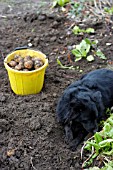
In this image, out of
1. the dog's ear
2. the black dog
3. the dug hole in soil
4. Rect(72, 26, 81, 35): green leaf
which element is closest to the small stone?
the dug hole in soil

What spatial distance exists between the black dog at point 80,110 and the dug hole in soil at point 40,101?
0.14 m

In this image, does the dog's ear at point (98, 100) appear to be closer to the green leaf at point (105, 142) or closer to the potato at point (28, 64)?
the green leaf at point (105, 142)

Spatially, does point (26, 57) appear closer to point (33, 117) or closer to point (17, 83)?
point (17, 83)

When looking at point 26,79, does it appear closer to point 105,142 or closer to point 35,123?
point 35,123

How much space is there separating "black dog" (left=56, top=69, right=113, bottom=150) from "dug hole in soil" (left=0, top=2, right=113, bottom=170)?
0.45 ft

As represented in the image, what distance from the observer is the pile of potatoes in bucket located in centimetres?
433

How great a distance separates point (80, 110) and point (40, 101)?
2.47ft

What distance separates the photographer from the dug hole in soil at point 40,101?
358 centimetres

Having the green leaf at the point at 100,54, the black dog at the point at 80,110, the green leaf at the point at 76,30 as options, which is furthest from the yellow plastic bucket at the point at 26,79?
the green leaf at the point at 76,30

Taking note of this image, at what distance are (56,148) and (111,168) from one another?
684 millimetres

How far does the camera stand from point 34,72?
4.24 meters

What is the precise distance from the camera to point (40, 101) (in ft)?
14.3

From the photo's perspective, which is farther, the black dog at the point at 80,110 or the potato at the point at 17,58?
the potato at the point at 17,58

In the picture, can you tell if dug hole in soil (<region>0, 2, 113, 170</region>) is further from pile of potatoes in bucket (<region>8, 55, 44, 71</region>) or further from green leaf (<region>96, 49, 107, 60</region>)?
pile of potatoes in bucket (<region>8, 55, 44, 71</region>)
